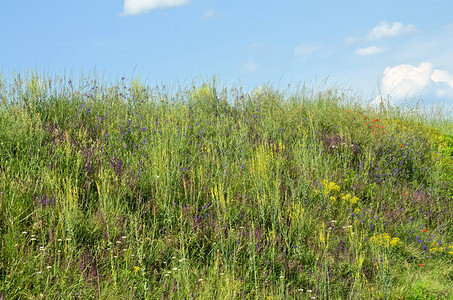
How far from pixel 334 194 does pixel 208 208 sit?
1.90 m

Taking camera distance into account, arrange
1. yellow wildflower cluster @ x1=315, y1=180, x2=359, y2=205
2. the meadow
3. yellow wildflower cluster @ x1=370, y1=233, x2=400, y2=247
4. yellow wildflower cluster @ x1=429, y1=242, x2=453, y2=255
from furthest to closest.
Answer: yellow wildflower cluster @ x1=315, y1=180, x2=359, y2=205
yellow wildflower cluster @ x1=429, y1=242, x2=453, y2=255
yellow wildflower cluster @ x1=370, y1=233, x2=400, y2=247
the meadow

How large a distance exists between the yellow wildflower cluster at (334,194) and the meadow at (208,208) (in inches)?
1.1

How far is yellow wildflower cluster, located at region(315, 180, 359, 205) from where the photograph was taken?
5.07 metres

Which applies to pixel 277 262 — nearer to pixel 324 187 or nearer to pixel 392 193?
pixel 324 187

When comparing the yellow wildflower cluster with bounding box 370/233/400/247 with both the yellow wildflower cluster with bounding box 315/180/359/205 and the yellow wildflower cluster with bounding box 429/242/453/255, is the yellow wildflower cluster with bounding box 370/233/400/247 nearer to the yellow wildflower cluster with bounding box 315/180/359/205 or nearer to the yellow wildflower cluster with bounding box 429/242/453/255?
the yellow wildflower cluster with bounding box 429/242/453/255

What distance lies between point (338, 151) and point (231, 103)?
2.82 m

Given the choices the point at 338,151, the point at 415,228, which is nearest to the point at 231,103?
the point at 338,151

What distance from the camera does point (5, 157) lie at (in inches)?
194

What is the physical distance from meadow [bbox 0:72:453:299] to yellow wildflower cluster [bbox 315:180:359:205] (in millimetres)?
28

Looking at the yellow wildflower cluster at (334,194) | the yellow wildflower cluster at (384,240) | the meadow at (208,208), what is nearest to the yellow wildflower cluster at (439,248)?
the meadow at (208,208)

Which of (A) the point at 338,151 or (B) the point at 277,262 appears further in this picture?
(A) the point at 338,151

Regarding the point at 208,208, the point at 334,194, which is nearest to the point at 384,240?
the point at 334,194

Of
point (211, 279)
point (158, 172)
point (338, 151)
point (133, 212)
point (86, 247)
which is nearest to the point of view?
point (211, 279)

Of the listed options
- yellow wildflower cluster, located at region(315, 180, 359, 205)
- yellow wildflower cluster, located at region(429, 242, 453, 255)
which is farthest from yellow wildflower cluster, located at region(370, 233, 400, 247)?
yellow wildflower cluster, located at region(315, 180, 359, 205)
